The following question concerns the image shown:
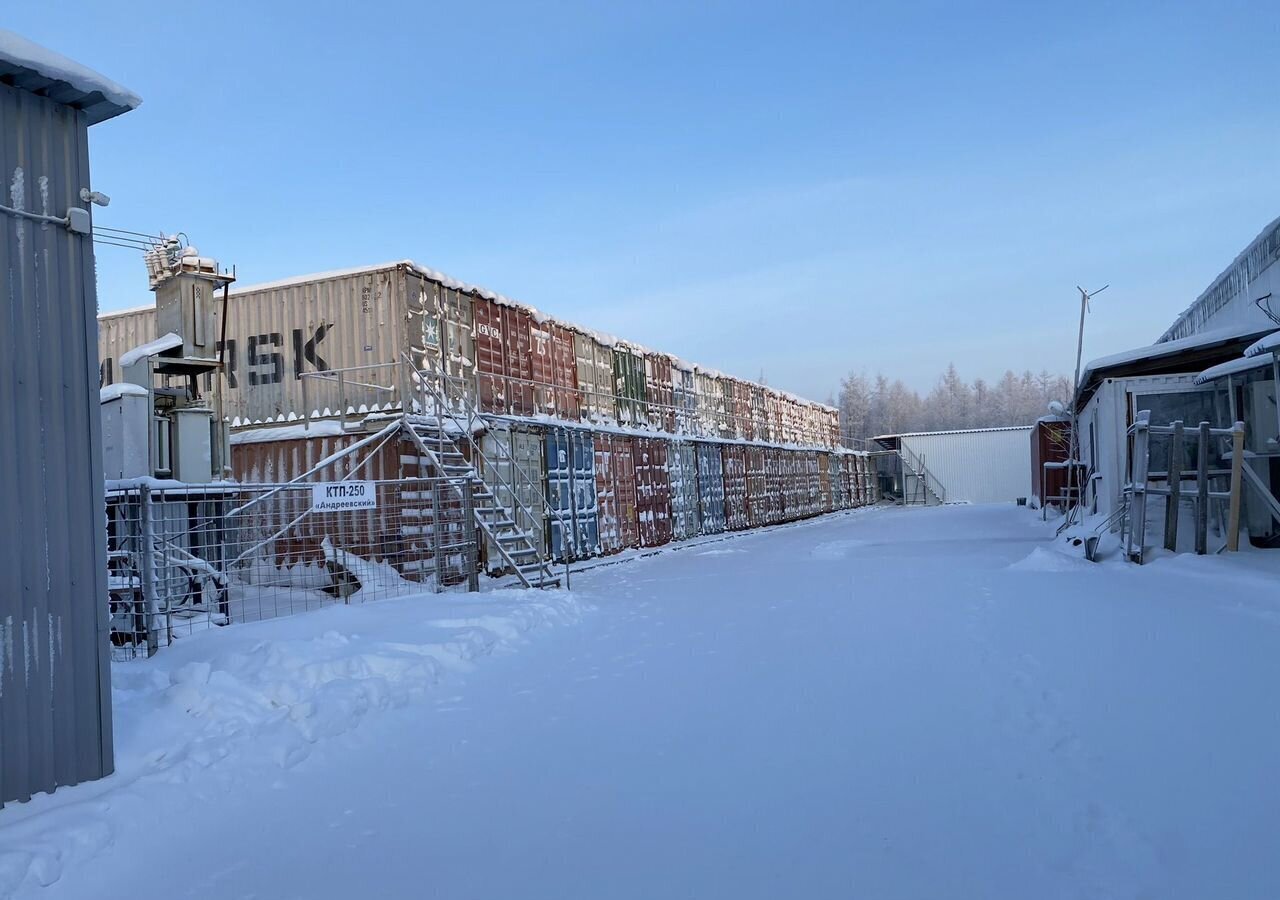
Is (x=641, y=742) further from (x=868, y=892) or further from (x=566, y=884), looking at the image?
(x=868, y=892)

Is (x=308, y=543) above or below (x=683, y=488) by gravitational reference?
below

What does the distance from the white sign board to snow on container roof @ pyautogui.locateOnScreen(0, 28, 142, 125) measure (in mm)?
5569

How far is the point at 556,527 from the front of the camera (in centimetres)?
1834

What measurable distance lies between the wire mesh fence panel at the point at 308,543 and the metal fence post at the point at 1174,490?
31.0 feet

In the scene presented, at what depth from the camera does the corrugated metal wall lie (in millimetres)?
52188

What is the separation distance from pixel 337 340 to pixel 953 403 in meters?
139

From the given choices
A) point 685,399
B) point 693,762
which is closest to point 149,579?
point 693,762

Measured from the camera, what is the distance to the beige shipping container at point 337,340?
15.1 metres

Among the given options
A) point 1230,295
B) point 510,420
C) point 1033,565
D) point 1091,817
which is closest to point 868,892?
point 1091,817

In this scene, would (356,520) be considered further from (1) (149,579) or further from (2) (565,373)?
(2) (565,373)

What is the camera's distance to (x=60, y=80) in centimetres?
471

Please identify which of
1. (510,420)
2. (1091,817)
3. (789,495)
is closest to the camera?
(1091,817)

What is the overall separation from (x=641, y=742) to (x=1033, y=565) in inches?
388

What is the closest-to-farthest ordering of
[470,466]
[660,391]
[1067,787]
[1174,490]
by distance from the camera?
[1067,787]
[1174,490]
[470,466]
[660,391]
